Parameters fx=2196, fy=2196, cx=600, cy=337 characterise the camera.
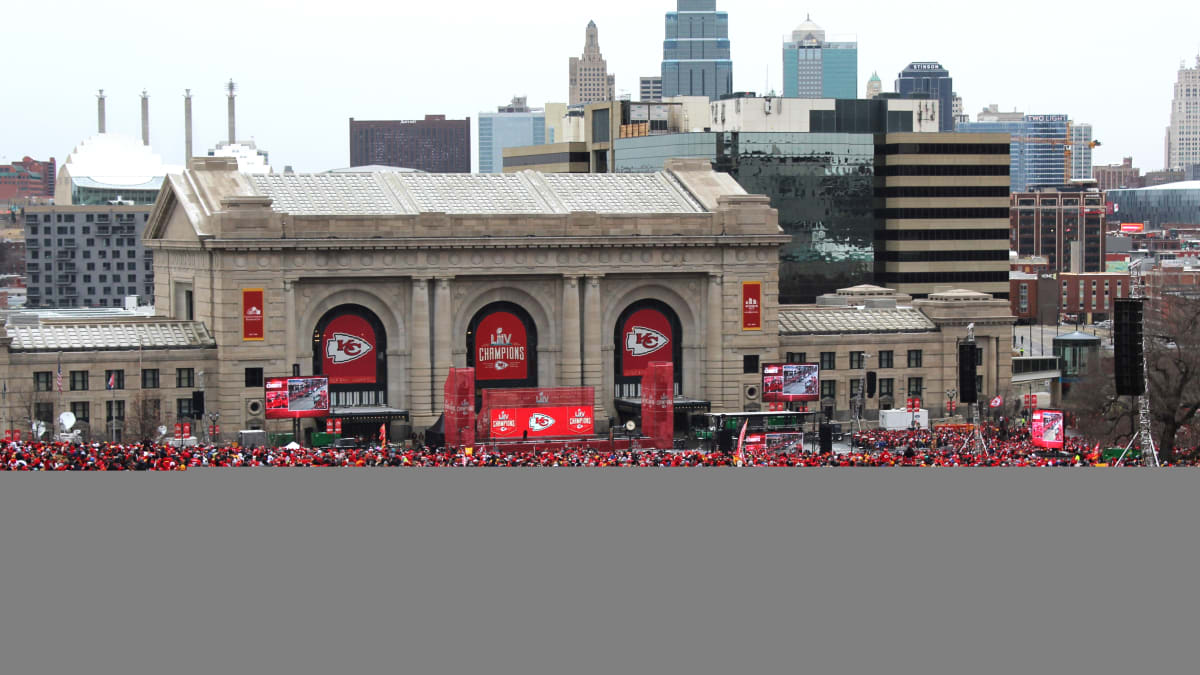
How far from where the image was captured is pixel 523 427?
114562 mm

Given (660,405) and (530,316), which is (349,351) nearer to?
(530,316)

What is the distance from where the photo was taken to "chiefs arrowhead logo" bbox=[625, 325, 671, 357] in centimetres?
12575

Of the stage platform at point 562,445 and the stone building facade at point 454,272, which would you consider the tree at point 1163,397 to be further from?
the stage platform at point 562,445

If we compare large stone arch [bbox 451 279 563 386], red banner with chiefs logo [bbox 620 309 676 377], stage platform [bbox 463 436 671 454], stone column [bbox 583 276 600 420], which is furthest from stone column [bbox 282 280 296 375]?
red banner with chiefs logo [bbox 620 309 676 377]

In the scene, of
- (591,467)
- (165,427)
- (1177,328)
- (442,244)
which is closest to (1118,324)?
(591,467)

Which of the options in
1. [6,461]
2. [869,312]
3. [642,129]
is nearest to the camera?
[6,461]

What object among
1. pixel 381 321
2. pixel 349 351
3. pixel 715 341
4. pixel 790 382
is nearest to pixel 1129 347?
pixel 790 382

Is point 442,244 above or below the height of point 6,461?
above

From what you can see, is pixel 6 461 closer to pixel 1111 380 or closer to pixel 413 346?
pixel 413 346

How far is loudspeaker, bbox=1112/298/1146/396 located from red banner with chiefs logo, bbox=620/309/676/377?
4149cm

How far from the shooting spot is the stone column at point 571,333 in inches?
4828

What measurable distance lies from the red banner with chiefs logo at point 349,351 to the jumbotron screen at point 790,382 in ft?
71.1

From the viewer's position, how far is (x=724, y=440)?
364 feet

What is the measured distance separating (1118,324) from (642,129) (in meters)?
96.8
